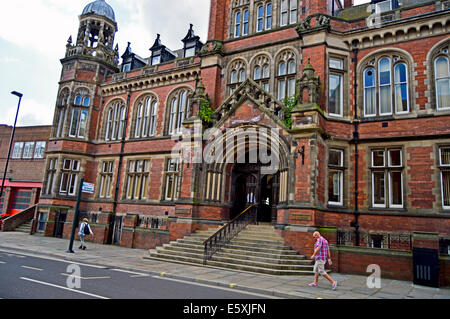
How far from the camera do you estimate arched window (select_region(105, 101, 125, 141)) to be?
984 inches

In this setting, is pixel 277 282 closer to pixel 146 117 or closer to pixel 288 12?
pixel 288 12

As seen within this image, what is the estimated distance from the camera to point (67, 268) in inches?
438

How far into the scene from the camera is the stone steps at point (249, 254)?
39.3ft

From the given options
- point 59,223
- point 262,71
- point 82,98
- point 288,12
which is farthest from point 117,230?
point 288,12

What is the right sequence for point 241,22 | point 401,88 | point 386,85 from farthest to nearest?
point 241,22 < point 386,85 < point 401,88

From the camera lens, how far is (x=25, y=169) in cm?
3444

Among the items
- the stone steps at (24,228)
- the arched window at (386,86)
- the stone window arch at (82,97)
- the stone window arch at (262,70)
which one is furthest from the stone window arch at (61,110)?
the arched window at (386,86)

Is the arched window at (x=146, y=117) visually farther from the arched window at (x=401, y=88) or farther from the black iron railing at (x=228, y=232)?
the arched window at (x=401, y=88)

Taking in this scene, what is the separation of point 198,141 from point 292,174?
18.3 ft

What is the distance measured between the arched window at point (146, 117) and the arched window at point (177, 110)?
1.33m

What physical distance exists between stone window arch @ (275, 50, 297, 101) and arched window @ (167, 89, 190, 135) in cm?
700

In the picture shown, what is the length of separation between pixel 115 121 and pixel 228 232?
1520cm
